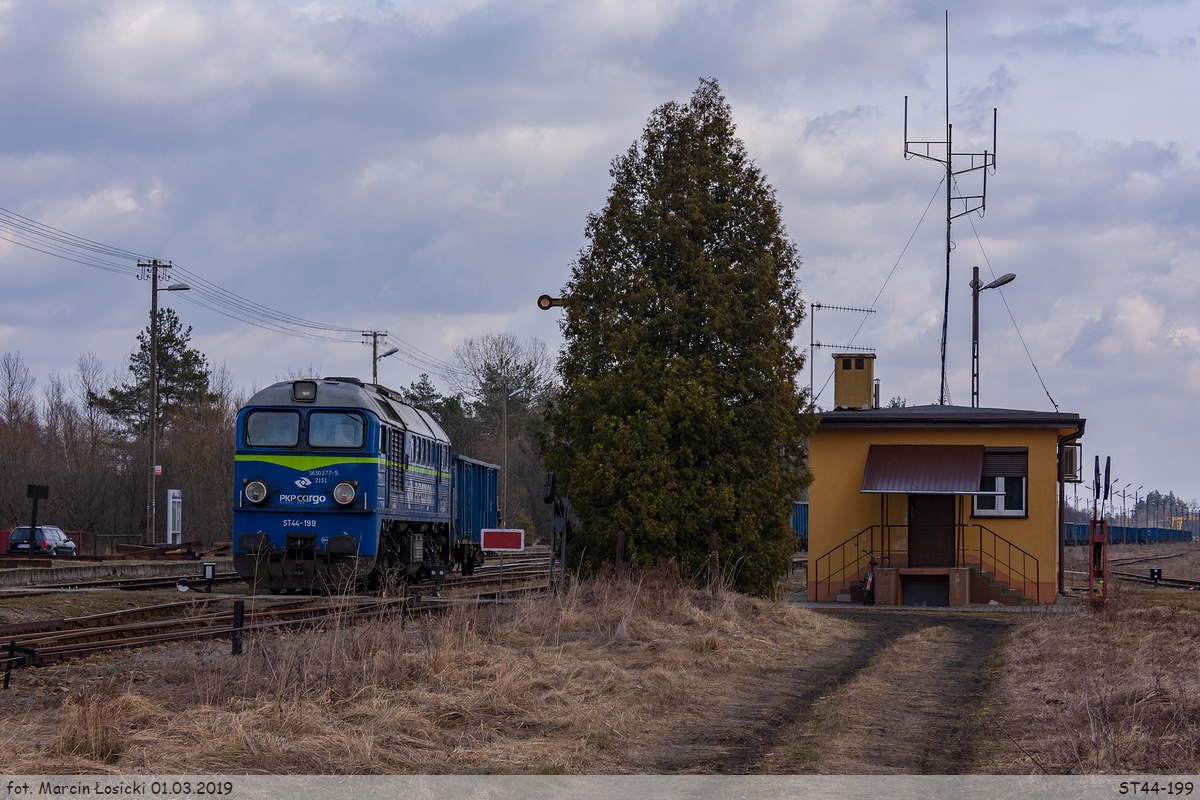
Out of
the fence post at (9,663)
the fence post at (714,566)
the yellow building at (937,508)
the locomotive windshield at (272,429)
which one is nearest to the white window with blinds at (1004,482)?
the yellow building at (937,508)

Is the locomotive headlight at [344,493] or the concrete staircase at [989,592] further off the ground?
the locomotive headlight at [344,493]

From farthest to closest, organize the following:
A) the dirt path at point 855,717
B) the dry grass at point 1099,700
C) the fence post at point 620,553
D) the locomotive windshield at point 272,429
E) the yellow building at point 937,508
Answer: the yellow building at point 937,508 < the locomotive windshield at point 272,429 < the fence post at point 620,553 < the dirt path at point 855,717 < the dry grass at point 1099,700

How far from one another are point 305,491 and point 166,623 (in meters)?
5.45

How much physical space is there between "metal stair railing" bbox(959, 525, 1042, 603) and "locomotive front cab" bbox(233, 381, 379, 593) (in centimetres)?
1211

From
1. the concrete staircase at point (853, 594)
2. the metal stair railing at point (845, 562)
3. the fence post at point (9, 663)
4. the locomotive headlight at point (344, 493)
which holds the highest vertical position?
the locomotive headlight at point (344, 493)

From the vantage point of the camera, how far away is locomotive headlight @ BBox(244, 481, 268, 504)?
65.4ft

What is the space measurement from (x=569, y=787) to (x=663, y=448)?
12190 millimetres

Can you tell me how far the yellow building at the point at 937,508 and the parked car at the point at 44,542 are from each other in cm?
2376

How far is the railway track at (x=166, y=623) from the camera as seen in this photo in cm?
1195

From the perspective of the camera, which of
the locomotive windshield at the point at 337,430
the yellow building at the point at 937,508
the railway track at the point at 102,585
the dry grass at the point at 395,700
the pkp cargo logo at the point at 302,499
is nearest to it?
the dry grass at the point at 395,700

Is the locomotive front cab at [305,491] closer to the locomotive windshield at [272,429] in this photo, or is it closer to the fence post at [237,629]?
the locomotive windshield at [272,429]

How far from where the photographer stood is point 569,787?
701 centimetres

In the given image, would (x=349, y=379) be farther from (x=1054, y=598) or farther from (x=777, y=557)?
(x=1054, y=598)

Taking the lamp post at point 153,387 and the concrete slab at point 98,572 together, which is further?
the lamp post at point 153,387
